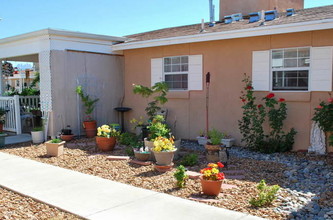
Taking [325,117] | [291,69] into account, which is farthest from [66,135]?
[325,117]

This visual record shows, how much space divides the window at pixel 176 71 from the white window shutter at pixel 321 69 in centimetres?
355

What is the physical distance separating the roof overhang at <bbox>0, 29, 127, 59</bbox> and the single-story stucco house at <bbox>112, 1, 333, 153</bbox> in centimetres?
52

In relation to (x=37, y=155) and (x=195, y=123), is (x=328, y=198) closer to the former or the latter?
(x=195, y=123)

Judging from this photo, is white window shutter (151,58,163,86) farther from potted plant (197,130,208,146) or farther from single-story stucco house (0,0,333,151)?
potted plant (197,130,208,146)

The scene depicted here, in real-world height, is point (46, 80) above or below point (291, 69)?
below

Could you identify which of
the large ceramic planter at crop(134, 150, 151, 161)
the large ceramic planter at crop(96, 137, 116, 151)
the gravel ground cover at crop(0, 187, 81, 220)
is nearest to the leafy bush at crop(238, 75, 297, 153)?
the large ceramic planter at crop(134, 150, 151, 161)

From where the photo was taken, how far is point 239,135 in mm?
8625

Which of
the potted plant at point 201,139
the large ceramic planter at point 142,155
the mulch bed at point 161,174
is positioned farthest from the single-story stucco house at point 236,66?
the large ceramic planter at point 142,155

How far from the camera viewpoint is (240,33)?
26.5ft

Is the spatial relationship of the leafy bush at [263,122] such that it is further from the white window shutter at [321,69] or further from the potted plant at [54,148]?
the potted plant at [54,148]

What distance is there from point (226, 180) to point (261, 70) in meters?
3.59

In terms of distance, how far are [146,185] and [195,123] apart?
437 centimetres

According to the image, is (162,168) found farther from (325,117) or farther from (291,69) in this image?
(291,69)

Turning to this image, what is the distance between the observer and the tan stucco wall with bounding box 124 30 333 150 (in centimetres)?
760
